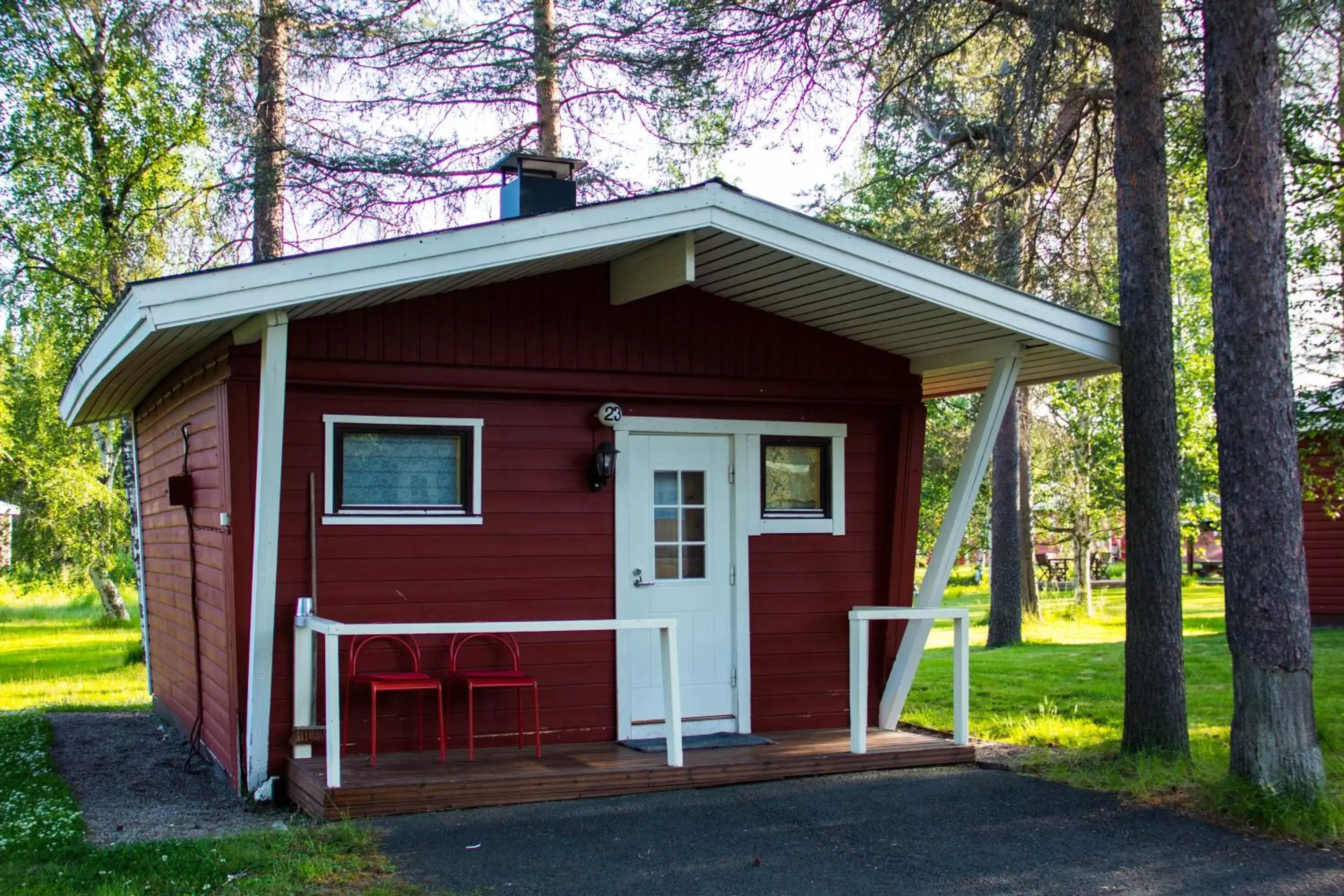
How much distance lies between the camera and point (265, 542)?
20.2ft

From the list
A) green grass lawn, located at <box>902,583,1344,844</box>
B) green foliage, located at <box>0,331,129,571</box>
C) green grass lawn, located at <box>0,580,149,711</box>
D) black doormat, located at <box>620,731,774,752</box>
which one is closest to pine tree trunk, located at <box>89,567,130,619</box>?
green grass lawn, located at <box>0,580,149,711</box>

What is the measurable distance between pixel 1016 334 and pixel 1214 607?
16.6 metres

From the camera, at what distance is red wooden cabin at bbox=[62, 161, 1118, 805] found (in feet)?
20.5

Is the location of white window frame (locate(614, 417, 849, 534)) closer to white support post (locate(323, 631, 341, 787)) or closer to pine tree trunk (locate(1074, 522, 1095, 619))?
white support post (locate(323, 631, 341, 787))

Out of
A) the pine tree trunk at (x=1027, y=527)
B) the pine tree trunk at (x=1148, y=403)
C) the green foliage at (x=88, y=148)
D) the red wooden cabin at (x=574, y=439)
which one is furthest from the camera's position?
the pine tree trunk at (x=1027, y=527)

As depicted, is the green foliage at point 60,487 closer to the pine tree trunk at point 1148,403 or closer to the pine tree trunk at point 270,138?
the pine tree trunk at point 270,138

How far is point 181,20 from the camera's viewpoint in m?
13.7

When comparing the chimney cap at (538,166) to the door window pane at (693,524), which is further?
the door window pane at (693,524)

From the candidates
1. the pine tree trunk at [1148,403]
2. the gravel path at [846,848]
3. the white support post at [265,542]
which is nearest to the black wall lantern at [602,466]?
the white support post at [265,542]

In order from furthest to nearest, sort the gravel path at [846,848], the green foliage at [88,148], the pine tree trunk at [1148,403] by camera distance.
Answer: the green foliage at [88,148] < the pine tree trunk at [1148,403] < the gravel path at [846,848]

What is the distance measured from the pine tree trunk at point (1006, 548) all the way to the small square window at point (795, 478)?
865cm

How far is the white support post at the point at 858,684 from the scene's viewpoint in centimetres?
691

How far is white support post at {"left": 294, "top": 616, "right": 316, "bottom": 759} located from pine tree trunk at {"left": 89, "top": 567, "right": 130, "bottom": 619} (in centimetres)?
1597

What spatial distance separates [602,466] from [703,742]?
1700mm
